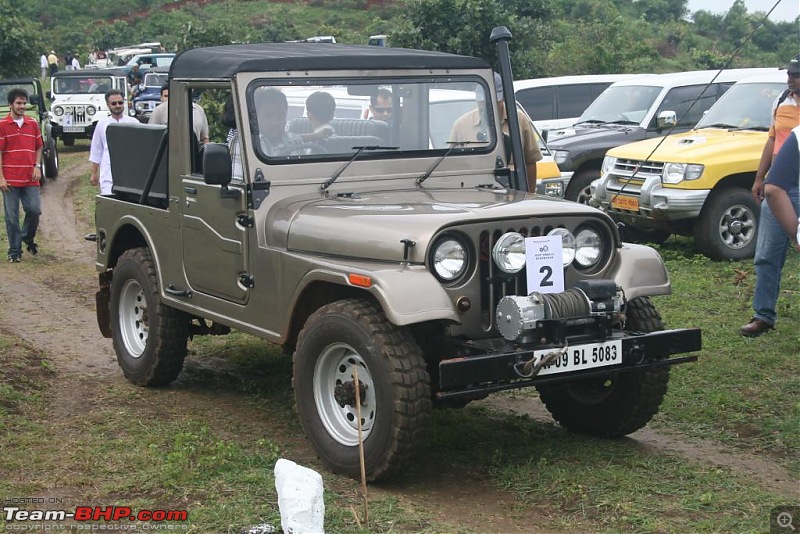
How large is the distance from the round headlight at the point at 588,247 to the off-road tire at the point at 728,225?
19.5ft

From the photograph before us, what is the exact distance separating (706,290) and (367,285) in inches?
218

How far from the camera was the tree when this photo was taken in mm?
31328

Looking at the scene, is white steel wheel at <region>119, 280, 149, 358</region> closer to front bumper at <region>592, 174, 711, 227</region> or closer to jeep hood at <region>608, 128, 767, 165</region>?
front bumper at <region>592, 174, 711, 227</region>

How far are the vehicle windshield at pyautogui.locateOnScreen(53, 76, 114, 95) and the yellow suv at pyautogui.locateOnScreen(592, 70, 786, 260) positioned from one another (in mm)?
17613

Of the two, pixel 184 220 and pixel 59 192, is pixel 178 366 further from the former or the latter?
pixel 59 192

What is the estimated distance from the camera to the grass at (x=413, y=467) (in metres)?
4.93

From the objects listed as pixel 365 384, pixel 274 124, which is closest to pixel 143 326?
pixel 274 124

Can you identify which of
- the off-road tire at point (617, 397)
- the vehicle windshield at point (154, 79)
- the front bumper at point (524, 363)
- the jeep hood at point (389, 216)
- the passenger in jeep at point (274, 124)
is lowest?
the off-road tire at point (617, 397)

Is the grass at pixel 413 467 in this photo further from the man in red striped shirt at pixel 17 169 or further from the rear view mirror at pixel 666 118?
the rear view mirror at pixel 666 118

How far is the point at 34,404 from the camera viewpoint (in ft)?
22.4

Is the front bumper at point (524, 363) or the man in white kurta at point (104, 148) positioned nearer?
the front bumper at point (524, 363)

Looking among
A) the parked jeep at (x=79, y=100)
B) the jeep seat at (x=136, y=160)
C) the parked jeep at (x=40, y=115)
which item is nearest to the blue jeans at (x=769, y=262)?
the jeep seat at (x=136, y=160)

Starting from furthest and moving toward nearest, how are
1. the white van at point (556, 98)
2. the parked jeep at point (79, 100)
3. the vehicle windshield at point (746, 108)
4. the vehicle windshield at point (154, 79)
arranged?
the vehicle windshield at point (154, 79) < the parked jeep at point (79, 100) < the white van at point (556, 98) < the vehicle windshield at point (746, 108)

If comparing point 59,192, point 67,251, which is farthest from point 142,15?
point 67,251
